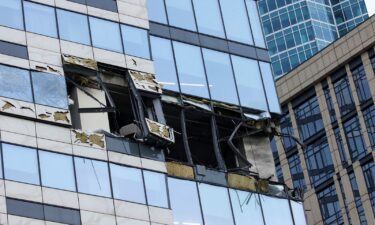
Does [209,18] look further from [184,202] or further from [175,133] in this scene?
[184,202]

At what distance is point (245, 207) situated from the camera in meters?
52.0

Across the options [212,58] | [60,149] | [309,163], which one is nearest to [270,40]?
[309,163]

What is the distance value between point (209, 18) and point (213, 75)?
10.6ft

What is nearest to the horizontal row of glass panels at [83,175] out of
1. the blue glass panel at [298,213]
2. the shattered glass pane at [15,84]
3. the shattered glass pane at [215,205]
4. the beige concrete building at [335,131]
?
the shattered glass pane at [15,84]

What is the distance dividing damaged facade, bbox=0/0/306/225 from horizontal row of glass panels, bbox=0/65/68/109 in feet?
0.15

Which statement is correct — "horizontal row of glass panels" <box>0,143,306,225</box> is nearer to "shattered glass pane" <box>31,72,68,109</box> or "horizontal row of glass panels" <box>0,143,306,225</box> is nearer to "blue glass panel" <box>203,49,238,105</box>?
"shattered glass pane" <box>31,72,68,109</box>

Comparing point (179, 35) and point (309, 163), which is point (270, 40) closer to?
point (309, 163)

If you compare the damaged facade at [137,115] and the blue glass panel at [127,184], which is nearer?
the damaged facade at [137,115]

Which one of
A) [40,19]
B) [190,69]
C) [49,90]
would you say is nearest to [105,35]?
[40,19]

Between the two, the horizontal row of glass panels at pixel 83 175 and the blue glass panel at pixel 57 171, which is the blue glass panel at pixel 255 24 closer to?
the horizontal row of glass panels at pixel 83 175

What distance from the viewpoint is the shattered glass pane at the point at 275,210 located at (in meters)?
52.7

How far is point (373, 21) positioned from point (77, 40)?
47068mm

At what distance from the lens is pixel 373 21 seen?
93562 millimetres

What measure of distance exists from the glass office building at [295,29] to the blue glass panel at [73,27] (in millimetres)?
94182
